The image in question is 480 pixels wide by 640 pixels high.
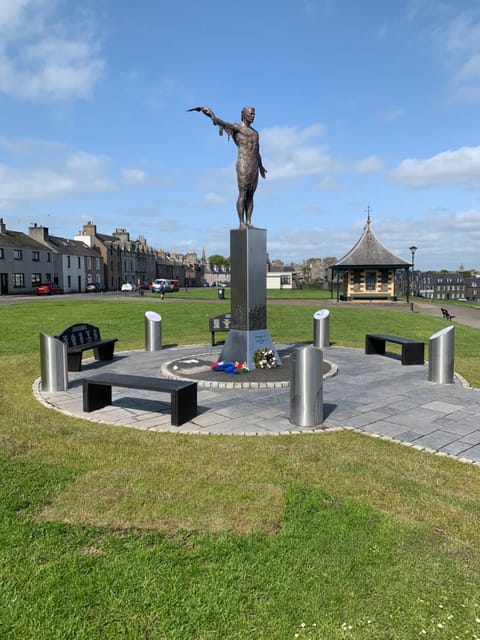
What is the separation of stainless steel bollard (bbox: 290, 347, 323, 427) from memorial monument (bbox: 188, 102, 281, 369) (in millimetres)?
3630

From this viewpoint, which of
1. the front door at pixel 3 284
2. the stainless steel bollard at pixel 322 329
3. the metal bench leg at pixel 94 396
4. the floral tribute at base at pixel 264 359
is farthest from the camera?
the front door at pixel 3 284

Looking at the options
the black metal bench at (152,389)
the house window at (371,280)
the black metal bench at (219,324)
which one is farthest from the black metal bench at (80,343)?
the house window at (371,280)

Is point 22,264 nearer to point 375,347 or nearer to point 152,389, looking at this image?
point 375,347

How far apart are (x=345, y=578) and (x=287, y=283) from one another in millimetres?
81595

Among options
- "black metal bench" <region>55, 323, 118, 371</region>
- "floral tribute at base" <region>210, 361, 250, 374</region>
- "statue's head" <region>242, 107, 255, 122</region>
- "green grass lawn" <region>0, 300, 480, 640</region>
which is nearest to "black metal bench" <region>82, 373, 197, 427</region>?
"green grass lawn" <region>0, 300, 480, 640</region>

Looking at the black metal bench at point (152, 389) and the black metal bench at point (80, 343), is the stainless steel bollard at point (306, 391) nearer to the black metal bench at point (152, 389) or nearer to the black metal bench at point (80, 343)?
the black metal bench at point (152, 389)

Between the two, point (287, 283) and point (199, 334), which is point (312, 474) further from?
point (287, 283)

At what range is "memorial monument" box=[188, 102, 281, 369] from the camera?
10008 millimetres

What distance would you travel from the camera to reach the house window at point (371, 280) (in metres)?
40.8

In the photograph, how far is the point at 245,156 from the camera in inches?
400

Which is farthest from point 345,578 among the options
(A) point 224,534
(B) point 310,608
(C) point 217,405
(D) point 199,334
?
(D) point 199,334

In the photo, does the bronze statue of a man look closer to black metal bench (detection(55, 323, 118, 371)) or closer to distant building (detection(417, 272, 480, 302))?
black metal bench (detection(55, 323, 118, 371))

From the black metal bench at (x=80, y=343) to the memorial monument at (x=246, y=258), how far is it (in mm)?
3108

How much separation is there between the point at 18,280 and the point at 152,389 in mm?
54749
